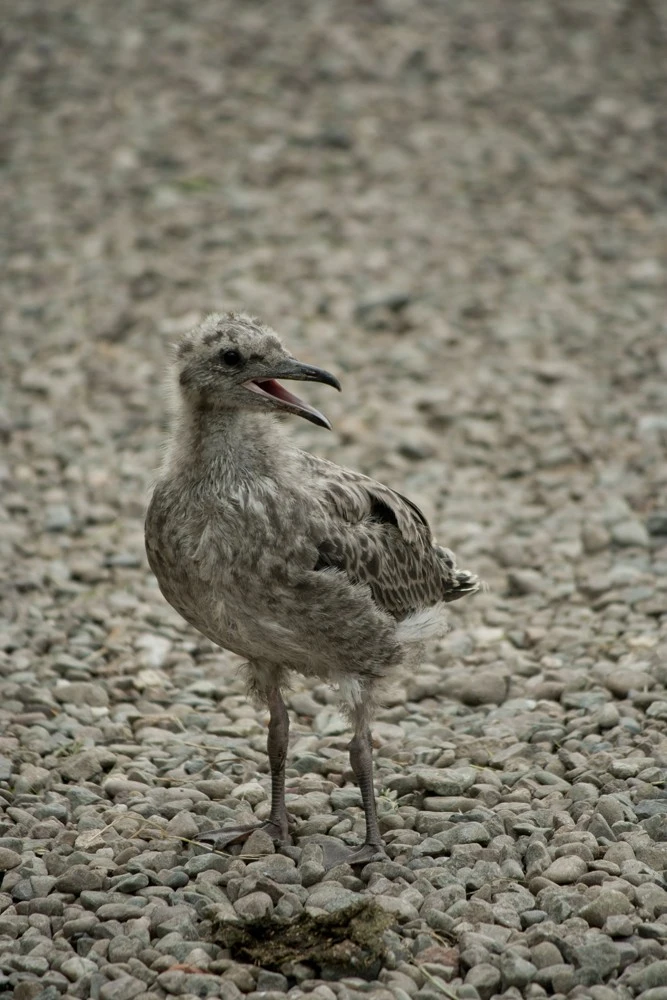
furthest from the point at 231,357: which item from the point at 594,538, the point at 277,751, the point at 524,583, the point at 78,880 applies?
the point at 594,538

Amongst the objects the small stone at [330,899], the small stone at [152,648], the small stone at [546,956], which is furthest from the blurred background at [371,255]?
the small stone at [546,956]

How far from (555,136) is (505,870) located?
31.8ft

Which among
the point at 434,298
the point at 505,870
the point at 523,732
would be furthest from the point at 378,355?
the point at 505,870

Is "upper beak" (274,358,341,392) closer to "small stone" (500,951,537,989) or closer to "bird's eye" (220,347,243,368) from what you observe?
"bird's eye" (220,347,243,368)

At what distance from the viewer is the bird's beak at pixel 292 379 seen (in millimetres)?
5293

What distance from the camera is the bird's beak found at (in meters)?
5.29

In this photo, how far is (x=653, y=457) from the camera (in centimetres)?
898

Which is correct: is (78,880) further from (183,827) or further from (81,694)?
(81,694)

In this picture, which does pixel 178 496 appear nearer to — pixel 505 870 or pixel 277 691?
pixel 277 691

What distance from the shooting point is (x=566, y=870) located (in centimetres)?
502

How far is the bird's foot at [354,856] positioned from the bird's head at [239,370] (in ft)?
5.43

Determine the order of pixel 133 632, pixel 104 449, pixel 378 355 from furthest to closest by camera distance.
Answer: pixel 378 355
pixel 104 449
pixel 133 632

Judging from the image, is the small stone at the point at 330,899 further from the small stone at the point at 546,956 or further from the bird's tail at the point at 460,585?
the bird's tail at the point at 460,585

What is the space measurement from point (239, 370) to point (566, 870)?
227 cm
